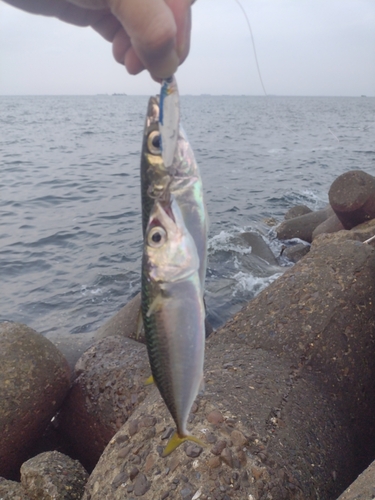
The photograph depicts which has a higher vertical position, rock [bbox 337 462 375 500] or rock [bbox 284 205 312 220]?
rock [bbox 337 462 375 500]

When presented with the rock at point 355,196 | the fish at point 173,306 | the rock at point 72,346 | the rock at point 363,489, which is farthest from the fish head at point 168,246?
the rock at point 355,196

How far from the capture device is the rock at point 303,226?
1273cm

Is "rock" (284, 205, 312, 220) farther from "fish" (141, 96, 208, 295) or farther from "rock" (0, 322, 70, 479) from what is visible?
"fish" (141, 96, 208, 295)

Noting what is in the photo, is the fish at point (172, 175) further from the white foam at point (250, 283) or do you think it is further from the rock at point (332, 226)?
the rock at point (332, 226)

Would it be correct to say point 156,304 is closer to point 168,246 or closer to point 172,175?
point 168,246

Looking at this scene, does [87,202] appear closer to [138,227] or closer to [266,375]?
[138,227]

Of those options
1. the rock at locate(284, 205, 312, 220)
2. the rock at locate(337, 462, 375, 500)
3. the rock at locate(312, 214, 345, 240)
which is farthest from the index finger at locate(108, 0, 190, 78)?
the rock at locate(284, 205, 312, 220)

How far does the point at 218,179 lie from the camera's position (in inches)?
870

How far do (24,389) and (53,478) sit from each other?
3.53 feet

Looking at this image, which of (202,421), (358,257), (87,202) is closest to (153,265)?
(202,421)

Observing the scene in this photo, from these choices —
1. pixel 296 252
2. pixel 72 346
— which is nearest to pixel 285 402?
pixel 72 346

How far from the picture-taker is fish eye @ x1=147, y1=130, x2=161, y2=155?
1.70 meters

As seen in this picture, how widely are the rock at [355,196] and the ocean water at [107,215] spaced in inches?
85.4

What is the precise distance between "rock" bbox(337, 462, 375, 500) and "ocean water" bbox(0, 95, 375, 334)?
20.5ft
